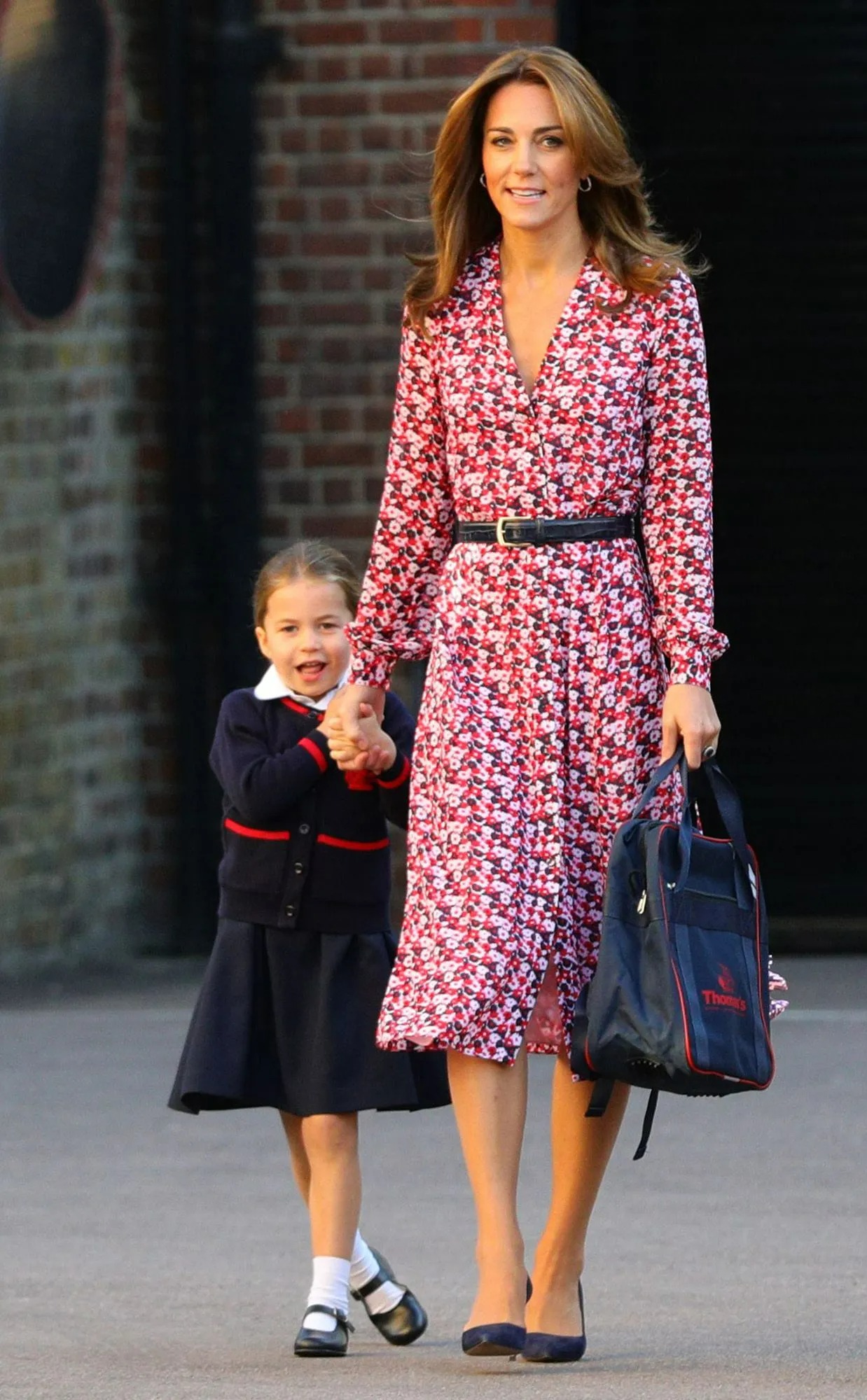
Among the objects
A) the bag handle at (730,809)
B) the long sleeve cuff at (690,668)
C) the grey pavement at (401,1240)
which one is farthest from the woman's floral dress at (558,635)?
the grey pavement at (401,1240)

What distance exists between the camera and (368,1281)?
4828 millimetres

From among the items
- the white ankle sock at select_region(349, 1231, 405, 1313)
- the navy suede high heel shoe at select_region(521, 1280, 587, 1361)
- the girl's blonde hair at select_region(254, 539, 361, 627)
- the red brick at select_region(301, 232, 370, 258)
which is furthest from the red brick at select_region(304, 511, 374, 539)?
the navy suede high heel shoe at select_region(521, 1280, 587, 1361)

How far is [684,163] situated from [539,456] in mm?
3799

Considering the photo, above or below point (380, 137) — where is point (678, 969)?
below

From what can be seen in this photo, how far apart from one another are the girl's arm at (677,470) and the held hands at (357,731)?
1.54ft

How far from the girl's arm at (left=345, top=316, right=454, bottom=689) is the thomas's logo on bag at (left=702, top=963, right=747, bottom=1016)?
0.74m

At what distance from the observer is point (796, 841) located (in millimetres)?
8422

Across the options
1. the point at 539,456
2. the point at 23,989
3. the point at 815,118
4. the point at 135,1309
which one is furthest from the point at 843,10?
the point at 135,1309

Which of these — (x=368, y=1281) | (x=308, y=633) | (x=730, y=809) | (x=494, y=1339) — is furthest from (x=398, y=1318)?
(x=308, y=633)

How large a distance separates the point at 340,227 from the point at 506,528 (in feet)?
11.8

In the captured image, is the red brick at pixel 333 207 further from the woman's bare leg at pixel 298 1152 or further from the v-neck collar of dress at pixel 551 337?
the woman's bare leg at pixel 298 1152

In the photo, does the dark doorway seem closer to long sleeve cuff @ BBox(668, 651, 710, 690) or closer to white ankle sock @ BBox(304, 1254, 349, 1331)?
long sleeve cuff @ BBox(668, 651, 710, 690)

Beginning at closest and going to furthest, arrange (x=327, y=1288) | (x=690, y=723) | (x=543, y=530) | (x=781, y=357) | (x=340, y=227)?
(x=690, y=723) < (x=543, y=530) < (x=327, y=1288) < (x=340, y=227) < (x=781, y=357)

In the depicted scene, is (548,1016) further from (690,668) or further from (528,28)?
(528,28)
